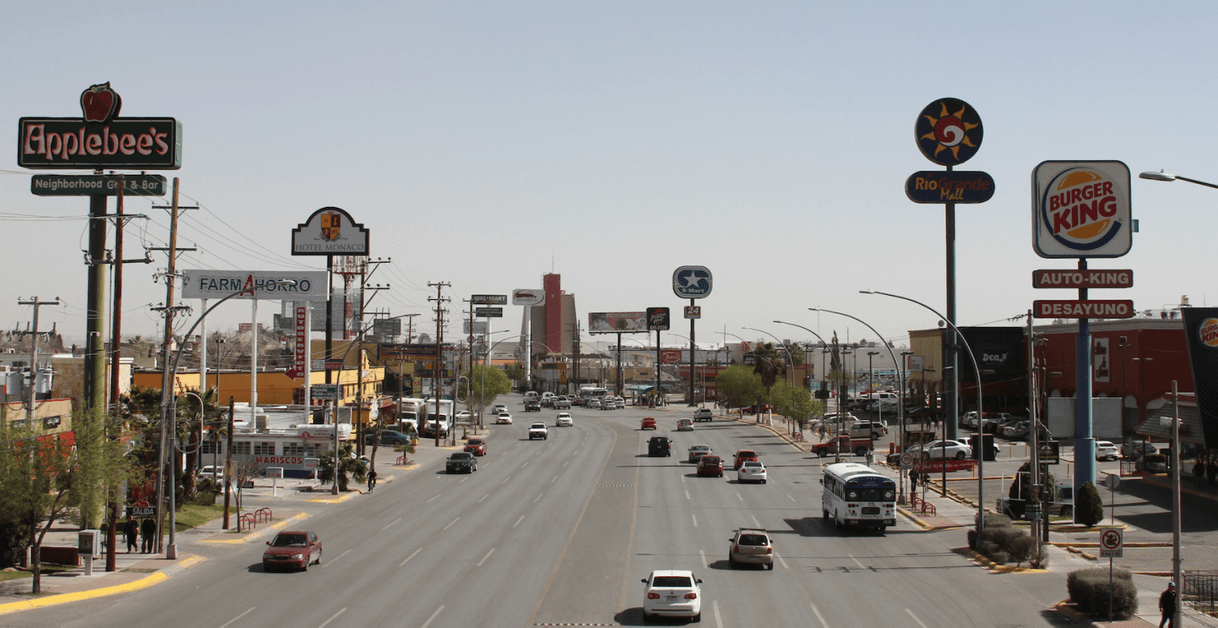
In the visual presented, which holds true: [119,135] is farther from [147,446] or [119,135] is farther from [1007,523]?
[1007,523]

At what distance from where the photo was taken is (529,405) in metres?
141

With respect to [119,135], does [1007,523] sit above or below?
below

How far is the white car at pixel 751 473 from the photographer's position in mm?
58094

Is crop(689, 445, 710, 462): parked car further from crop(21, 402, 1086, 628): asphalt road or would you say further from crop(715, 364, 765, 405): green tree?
crop(715, 364, 765, 405): green tree

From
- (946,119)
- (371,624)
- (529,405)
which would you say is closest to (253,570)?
(371,624)

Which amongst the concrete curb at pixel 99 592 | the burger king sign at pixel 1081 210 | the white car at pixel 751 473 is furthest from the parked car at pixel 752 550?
the white car at pixel 751 473

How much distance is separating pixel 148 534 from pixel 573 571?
16874 mm

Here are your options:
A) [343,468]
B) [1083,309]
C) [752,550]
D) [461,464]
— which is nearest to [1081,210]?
[1083,309]

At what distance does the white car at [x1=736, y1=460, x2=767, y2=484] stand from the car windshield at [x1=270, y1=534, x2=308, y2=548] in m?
31.9

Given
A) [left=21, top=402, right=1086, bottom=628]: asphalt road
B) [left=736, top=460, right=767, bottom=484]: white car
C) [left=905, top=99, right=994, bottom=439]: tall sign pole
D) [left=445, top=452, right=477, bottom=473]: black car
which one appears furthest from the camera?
[left=445, top=452, right=477, bottom=473]: black car

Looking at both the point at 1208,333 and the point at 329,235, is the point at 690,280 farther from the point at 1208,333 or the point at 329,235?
the point at 1208,333

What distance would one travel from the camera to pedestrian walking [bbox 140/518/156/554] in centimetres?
3600

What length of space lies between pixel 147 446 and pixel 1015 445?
63.3 metres

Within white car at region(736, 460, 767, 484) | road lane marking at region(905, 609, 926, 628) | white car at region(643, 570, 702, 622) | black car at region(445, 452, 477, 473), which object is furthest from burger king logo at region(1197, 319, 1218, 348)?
black car at region(445, 452, 477, 473)
